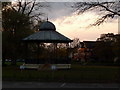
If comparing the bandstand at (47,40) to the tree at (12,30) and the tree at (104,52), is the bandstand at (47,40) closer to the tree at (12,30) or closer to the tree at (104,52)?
the tree at (12,30)

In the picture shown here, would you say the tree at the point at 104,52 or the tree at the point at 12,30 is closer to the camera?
the tree at the point at 12,30

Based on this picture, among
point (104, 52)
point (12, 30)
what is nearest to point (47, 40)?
point (12, 30)

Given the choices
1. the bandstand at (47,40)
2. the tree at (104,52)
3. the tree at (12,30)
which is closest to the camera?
the bandstand at (47,40)

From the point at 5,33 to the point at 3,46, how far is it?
2.04 metres

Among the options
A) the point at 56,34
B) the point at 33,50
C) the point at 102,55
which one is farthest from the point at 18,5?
the point at 102,55

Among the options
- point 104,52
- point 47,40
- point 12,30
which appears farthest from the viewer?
point 104,52

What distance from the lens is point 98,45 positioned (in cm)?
10994

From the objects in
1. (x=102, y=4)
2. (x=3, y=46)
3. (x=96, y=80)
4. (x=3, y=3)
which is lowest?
(x=96, y=80)

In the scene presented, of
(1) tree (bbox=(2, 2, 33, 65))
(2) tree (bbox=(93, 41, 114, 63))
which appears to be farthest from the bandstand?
(2) tree (bbox=(93, 41, 114, 63))

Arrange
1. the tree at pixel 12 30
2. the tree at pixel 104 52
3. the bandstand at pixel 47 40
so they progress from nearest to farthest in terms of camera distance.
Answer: the bandstand at pixel 47 40
the tree at pixel 12 30
the tree at pixel 104 52

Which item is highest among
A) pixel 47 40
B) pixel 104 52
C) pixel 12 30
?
pixel 12 30

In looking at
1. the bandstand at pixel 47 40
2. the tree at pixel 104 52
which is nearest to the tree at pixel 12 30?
the bandstand at pixel 47 40

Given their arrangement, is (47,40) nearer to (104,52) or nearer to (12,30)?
(12,30)

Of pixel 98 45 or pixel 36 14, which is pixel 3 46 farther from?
pixel 98 45
